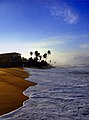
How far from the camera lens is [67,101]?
12.8 metres

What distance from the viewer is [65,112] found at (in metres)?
10.2

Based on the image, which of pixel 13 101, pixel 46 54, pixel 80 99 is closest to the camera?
pixel 13 101

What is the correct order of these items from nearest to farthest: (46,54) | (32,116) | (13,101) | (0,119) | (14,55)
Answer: (0,119) < (32,116) < (13,101) < (14,55) < (46,54)

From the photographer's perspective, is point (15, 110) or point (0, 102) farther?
point (0, 102)

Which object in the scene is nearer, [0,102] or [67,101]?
[0,102]

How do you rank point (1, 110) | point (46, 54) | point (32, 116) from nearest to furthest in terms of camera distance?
point (32, 116) < point (1, 110) < point (46, 54)

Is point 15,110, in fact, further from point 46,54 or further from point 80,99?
point 46,54

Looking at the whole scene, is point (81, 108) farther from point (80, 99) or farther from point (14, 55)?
point (14, 55)

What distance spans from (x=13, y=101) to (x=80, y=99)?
3.71m

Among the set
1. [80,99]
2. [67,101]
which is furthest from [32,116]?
[80,99]

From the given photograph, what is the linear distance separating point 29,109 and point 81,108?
2329 millimetres

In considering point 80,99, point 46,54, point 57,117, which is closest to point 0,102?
point 57,117

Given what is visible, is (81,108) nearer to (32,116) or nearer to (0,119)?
(32,116)

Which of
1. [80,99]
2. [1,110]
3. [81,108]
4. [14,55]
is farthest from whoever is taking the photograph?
[14,55]
